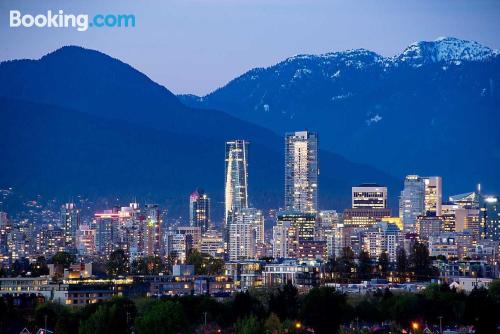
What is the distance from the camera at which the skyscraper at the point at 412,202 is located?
156625 millimetres

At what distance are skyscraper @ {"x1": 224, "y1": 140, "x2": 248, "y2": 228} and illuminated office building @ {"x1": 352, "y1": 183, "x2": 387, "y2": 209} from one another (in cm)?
1333

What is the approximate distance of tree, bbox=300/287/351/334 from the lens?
171 feet

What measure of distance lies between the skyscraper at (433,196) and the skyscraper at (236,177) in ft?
70.5

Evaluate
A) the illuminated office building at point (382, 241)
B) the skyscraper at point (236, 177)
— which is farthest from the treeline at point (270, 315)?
the skyscraper at point (236, 177)

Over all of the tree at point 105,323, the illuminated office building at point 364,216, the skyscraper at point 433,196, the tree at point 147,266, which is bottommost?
the tree at point 105,323

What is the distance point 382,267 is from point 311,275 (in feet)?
39.4

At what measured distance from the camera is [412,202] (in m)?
161

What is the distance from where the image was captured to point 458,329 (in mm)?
53094

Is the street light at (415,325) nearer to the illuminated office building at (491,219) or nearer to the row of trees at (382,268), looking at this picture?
the row of trees at (382,268)

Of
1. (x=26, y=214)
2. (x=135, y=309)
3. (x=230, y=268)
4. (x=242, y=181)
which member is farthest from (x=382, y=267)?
(x=26, y=214)

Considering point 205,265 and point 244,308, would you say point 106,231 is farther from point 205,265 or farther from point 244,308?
point 244,308

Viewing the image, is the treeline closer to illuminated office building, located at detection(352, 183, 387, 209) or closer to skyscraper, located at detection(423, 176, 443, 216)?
skyscraper, located at detection(423, 176, 443, 216)

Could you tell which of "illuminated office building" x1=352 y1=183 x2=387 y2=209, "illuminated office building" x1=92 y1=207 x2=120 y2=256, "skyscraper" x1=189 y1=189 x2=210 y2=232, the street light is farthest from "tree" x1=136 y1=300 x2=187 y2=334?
"illuminated office building" x1=352 y1=183 x2=387 y2=209

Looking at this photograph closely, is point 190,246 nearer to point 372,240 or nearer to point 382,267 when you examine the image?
point 372,240
